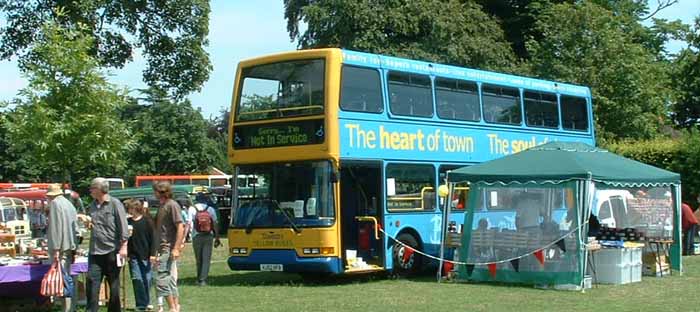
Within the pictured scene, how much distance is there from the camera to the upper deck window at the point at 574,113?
23.0m

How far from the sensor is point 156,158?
58.5 m

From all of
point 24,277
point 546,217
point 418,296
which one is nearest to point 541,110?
point 546,217

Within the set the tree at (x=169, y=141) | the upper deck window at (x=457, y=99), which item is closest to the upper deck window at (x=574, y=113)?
the upper deck window at (x=457, y=99)

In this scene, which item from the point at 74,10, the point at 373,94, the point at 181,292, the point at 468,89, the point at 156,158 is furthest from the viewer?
the point at 156,158

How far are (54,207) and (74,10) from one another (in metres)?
17.8

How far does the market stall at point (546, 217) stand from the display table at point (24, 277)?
7.48 meters

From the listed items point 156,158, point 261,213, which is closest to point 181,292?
point 261,213

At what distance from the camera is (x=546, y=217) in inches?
677

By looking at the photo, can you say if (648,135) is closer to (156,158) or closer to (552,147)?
(552,147)

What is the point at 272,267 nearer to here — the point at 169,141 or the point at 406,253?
the point at 406,253

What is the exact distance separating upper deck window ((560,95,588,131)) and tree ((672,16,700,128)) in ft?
78.2

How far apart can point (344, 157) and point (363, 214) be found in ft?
5.27

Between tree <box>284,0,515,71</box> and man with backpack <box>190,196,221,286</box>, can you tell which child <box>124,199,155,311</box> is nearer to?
man with backpack <box>190,196,221,286</box>

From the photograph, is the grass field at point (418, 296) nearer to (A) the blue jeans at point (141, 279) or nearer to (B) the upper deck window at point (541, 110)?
(A) the blue jeans at point (141, 279)
